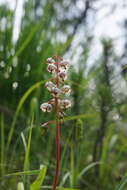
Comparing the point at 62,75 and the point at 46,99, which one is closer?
the point at 62,75

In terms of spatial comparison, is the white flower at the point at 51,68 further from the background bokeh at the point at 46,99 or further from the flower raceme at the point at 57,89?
the background bokeh at the point at 46,99

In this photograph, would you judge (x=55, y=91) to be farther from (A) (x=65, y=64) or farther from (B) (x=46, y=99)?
(B) (x=46, y=99)

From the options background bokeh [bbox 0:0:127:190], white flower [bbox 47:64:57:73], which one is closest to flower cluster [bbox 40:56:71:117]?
white flower [bbox 47:64:57:73]

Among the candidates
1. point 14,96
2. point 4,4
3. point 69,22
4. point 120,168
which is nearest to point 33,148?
point 14,96

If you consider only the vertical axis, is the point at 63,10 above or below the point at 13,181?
above

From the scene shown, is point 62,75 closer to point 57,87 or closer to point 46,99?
point 57,87

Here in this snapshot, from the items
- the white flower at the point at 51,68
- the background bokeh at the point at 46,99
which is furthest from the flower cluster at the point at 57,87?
the background bokeh at the point at 46,99

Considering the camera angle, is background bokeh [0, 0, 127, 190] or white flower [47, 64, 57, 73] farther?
background bokeh [0, 0, 127, 190]

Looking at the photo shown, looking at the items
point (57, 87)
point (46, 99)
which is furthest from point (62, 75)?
point (46, 99)

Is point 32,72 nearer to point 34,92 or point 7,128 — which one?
point 34,92

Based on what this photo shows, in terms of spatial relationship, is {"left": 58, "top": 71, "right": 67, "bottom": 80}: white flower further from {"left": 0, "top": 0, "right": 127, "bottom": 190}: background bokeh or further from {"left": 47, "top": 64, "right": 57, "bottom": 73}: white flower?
{"left": 0, "top": 0, "right": 127, "bottom": 190}: background bokeh

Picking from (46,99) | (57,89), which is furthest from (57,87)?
(46,99)
